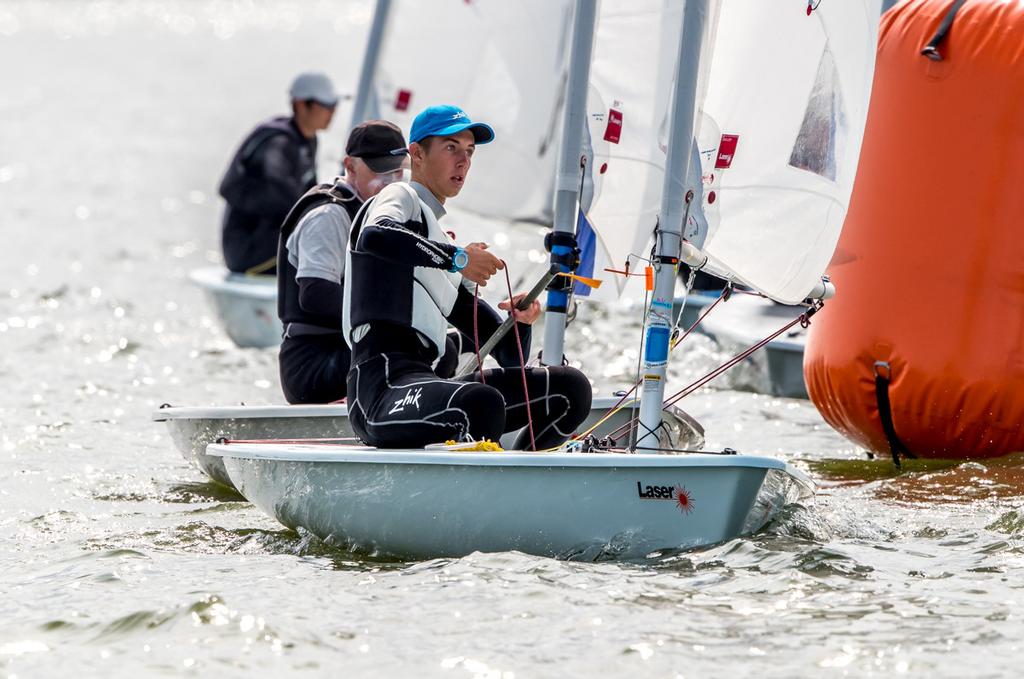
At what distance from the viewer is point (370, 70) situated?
8.15 meters

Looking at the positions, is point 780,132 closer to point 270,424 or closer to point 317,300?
point 317,300

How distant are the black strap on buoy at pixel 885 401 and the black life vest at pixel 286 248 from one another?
5.50 ft

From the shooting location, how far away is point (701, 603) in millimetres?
3062

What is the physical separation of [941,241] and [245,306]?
4.37 m

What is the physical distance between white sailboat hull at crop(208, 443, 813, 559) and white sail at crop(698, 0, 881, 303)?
62 centimetres

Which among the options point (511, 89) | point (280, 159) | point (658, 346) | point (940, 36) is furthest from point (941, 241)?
point (280, 159)

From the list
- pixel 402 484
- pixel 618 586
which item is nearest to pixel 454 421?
pixel 402 484

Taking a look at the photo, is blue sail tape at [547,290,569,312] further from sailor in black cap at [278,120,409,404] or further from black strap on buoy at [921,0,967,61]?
black strap on buoy at [921,0,967,61]

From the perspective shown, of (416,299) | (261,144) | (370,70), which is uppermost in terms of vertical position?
(370,70)

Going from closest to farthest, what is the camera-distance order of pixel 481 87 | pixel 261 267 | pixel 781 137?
pixel 781 137 → pixel 481 87 → pixel 261 267

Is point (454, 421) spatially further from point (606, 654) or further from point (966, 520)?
point (966, 520)

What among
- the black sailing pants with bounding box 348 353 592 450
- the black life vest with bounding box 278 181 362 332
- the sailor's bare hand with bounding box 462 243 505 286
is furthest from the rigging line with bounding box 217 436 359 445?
the sailor's bare hand with bounding box 462 243 505 286

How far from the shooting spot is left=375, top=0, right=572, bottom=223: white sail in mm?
7121

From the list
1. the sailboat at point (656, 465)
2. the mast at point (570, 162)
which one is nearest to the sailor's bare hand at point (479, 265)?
the sailboat at point (656, 465)
